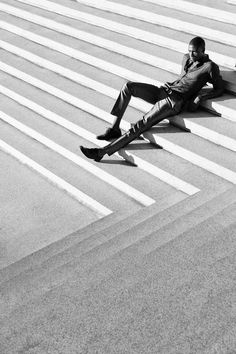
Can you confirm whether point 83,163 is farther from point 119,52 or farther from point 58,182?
point 119,52

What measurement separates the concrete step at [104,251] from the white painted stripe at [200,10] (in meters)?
3.90

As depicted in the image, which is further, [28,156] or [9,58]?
[9,58]

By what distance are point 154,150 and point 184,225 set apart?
2.18 m

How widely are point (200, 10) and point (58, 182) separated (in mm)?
3656

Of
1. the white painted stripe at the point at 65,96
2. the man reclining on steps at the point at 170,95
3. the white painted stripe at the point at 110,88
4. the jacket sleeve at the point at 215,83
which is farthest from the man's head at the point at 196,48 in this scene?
the white painted stripe at the point at 65,96

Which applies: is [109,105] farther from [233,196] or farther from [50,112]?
[233,196]

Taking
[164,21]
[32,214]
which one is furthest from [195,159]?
[164,21]

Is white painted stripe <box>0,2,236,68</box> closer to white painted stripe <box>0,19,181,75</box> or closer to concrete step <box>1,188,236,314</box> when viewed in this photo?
white painted stripe <box>0,19,181,75</box>

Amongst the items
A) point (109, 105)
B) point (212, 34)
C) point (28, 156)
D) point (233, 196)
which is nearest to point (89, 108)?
point (109, 105)

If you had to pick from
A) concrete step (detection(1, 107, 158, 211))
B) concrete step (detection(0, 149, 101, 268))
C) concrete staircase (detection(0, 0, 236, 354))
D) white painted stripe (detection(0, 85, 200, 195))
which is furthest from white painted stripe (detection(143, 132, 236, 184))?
concrete step (detection(0, 149, 101, 268))

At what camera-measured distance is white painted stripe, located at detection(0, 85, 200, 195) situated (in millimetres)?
6488

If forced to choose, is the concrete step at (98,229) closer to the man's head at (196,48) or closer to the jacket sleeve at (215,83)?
the jacket sleeve at (215,83)

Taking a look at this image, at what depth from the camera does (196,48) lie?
691cm

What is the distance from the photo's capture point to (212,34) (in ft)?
27.7
